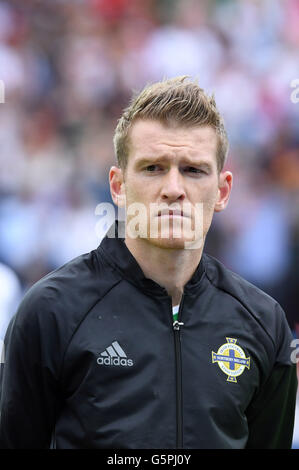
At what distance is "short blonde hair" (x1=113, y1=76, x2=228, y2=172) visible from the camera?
78.7 inches

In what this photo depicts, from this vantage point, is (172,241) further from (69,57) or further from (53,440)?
(69,57)

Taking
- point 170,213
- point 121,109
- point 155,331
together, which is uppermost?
point 121,109

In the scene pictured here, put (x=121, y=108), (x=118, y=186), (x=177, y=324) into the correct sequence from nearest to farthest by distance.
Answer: (x=177, y=324), (x=118, y=186), (x=121, y=108)

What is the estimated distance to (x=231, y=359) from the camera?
1.94m

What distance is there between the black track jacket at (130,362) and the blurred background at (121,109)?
250 cm

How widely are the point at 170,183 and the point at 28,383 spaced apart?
67 centimetres

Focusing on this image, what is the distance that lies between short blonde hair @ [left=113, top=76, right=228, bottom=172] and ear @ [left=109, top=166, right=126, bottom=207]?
24 mm

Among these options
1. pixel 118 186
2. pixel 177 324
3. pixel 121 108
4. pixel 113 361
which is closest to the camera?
pixel 113 361

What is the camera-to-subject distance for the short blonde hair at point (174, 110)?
2.00 metres

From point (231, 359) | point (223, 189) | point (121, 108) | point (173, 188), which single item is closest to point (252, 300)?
point (231, 359)

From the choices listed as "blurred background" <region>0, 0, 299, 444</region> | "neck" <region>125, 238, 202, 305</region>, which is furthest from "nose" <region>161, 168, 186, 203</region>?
"blurred background" <region>0, 0, 299, 444</region>

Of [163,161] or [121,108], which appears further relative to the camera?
[121,108]

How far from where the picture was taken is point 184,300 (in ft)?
6.51

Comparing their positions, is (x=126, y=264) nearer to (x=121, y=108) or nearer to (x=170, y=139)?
(x=170, y=139)
